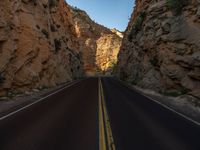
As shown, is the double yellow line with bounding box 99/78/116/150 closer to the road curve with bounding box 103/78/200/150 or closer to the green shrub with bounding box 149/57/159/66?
the road curve with bounding box 103/78/200/150

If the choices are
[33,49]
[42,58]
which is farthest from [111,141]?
[42,58]

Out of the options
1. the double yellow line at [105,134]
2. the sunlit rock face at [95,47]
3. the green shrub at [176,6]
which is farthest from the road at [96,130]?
the sunlit rock face at [95,47]

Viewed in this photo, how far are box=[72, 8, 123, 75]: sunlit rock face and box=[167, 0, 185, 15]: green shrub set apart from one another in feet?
267

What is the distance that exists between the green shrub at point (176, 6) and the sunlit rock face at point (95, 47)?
81.5 meters

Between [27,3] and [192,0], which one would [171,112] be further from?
[27,3]

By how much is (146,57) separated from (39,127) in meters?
25.7

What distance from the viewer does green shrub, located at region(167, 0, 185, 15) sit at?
25.1 m

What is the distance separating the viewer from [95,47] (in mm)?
120062

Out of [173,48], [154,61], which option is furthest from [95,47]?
[173,48]

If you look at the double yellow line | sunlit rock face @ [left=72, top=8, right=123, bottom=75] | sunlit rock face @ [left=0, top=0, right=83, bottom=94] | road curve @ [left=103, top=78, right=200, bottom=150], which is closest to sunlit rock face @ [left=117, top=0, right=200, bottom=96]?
road curve @ [left=103, top=78, right=200, bottom=150]

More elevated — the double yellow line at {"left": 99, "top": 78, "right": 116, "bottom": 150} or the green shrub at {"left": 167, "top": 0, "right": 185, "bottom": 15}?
the green shrub at {"left": 167, "top": 0, "right": 185, "bottom": 15}

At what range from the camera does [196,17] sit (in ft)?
71.1

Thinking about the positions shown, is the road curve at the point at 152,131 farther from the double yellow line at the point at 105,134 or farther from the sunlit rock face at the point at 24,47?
the sunlit rock face at the point at 24,47

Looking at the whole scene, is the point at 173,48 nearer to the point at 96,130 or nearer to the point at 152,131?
the point at 152,131
